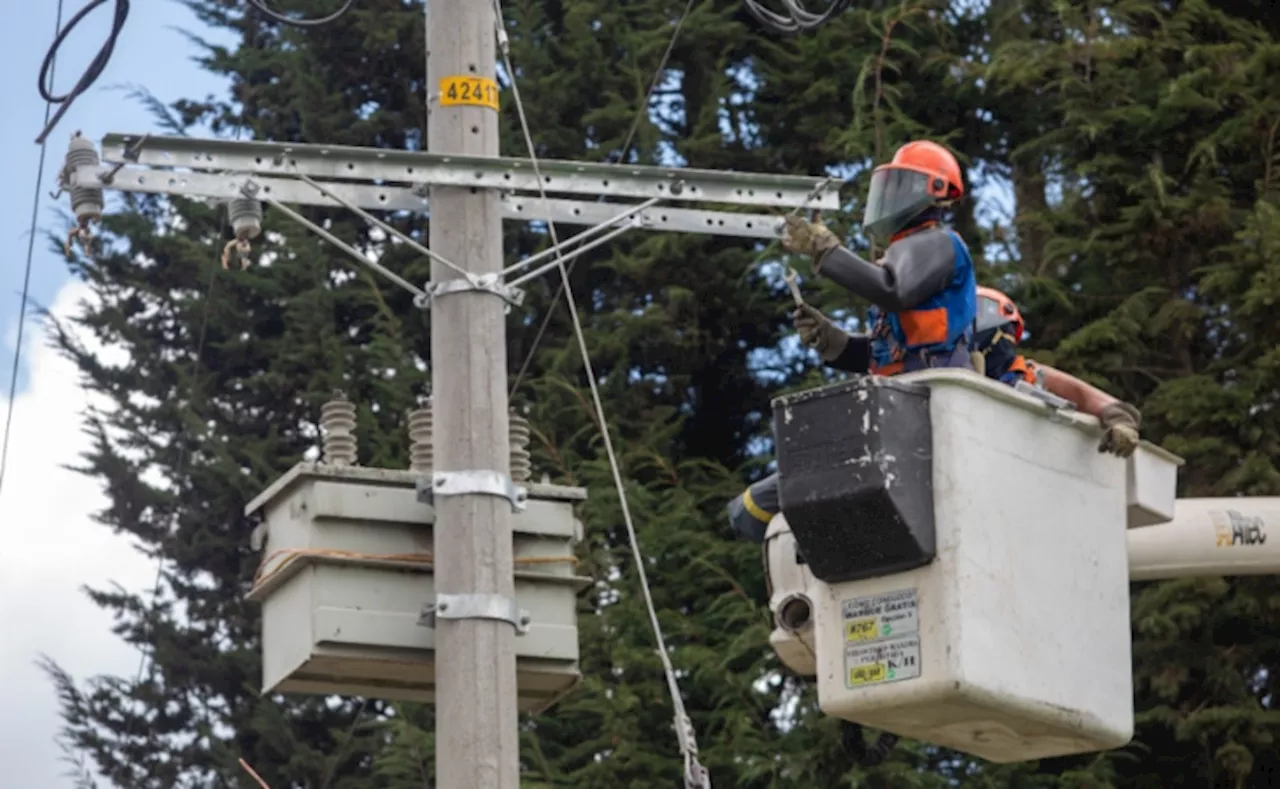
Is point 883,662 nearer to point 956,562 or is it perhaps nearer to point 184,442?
point 956,562

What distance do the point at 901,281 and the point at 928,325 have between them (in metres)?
0.24

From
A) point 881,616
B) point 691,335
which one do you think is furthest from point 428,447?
point 691,335

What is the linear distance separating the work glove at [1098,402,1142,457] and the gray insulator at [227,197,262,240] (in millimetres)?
3092

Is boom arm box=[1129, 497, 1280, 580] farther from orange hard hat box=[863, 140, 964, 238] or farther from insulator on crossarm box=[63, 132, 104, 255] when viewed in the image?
insulator on crossarm box=[63, 132, 104, 255]

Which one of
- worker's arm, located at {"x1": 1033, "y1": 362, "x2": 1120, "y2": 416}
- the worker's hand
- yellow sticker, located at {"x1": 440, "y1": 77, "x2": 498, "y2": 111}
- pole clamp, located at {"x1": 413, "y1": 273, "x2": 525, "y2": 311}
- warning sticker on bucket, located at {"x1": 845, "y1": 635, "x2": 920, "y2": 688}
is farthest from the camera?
yellow sticker, located at {"x1": 440, "y1": 77, "x2": 498, "y2": 111}

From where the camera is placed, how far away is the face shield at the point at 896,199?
923 cm

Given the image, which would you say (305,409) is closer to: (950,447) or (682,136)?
(682,136)

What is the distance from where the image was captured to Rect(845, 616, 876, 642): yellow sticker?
8211 mm

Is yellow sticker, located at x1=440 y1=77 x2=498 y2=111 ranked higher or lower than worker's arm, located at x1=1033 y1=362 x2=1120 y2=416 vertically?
higher

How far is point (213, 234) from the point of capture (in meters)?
20.7

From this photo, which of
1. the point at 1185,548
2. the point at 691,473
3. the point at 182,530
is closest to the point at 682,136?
the point at 691,473

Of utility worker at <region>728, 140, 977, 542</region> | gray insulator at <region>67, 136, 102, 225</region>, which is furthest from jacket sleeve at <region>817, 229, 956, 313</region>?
gray insulator at <region>67, 136, 102, 225</region>

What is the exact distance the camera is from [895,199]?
9.27 meters

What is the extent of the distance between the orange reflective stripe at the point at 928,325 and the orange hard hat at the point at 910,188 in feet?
1.28
